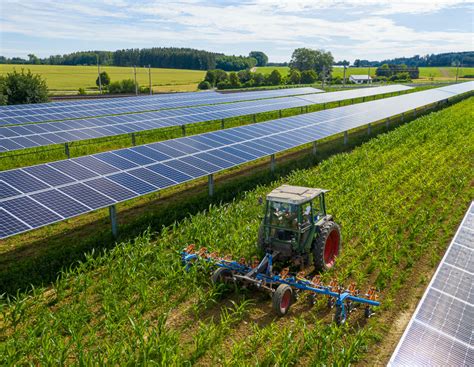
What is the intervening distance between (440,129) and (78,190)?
91.1 feet

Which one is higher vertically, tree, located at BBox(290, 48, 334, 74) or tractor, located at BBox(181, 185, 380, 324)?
tree, located at BBox(290, 48, 334, 74)

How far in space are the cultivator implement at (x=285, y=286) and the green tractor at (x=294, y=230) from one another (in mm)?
404

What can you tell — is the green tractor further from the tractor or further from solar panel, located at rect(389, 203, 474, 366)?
solar panel, located at rect(389, 203, 474, 366)

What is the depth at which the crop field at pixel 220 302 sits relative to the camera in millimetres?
7840

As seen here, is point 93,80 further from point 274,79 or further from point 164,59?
point 164,59

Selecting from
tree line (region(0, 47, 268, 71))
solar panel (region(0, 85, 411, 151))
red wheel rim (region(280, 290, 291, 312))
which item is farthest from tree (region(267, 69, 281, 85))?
red wheel rim (region(280, 290, 291, 312))

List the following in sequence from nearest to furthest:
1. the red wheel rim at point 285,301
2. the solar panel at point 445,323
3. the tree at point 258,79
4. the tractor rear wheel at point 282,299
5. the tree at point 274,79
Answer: the solar panel at point 445,323 → the tractor rear wheel at point 282,299 → the red wheel rim at point 285,301 → the tree at point 258,79 → the tree at point 274,79

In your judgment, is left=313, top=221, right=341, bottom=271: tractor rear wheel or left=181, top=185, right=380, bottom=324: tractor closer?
left=181, top=185, right=380, bottom=324: tractor

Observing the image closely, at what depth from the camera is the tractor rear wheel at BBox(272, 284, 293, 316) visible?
29.6ft

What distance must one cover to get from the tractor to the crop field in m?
0.36

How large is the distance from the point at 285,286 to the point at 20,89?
42392 mm

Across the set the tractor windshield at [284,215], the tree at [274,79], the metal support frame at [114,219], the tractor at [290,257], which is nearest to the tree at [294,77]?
the tree at [274,79]

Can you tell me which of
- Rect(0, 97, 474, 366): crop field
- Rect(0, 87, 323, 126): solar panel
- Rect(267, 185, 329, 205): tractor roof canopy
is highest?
Rect(267, 185, 329, 205): tractor roof canopy

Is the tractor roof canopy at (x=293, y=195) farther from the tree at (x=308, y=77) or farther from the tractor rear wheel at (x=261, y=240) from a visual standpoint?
the tree at (x=308, y=77)
